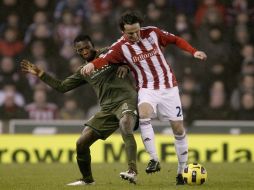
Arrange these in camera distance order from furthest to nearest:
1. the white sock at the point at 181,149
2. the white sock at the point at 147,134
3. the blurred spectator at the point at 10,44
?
1. the blurred spectator at the point at 10,44
2. the white sock at the point at 181,149
3. the white sock at the point at 147,134

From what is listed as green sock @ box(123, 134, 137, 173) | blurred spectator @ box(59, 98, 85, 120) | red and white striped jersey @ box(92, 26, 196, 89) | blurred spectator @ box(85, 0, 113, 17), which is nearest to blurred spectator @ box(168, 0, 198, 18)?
blurred spectator @ box(85, 0, 113, 17)

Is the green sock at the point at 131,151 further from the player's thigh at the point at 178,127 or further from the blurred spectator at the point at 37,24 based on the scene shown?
the blurred spectator at the point at 37,24

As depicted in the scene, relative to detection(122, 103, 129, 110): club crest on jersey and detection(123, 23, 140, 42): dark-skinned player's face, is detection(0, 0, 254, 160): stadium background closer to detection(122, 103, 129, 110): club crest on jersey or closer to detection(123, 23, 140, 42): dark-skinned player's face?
detection(122, 103, 129, 110): club crest on jersey

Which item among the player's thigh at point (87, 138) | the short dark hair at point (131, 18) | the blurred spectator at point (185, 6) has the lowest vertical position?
the player's thigh at point (87, 138)

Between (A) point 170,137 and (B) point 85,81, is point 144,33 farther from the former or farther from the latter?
(A) point 170,137

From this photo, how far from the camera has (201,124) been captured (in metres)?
14.6

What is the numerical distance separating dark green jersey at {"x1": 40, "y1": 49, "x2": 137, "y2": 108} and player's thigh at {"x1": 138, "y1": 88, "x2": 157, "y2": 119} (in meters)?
0.33

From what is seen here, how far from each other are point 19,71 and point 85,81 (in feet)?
21.3

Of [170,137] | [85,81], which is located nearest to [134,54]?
[85,81]

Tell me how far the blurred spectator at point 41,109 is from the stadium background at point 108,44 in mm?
19

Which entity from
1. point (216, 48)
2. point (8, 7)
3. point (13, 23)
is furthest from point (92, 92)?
point (8, 7)

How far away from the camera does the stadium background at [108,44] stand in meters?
14.8

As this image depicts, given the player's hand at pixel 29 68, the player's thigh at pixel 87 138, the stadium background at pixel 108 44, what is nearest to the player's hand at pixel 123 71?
the player's thigh at pixel 87 138

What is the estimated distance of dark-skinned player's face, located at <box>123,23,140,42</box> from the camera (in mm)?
9047
